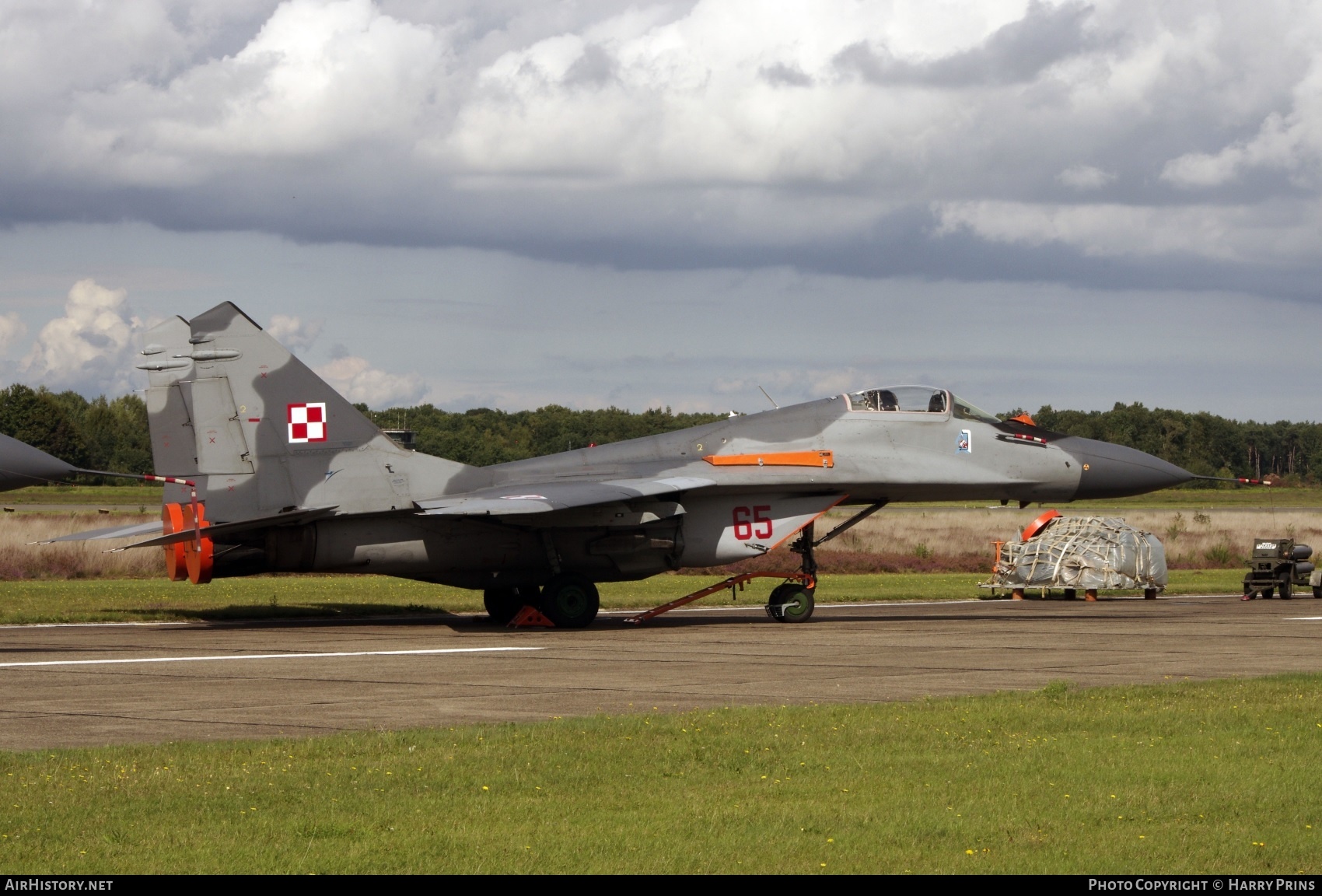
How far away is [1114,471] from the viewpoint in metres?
23.2

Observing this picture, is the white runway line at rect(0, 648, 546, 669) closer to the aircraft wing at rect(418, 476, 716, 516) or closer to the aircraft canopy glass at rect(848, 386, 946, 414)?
the aircraft wing at rect(418, 476, 716, 516)

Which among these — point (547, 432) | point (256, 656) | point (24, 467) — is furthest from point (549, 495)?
point (547, 432)

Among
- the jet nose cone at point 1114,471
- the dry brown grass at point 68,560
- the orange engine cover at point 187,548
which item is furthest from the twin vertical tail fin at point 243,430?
the dry brown grass at point 68,560

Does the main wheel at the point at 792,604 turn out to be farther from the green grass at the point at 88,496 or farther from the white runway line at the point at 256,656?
the green grass at the point at 88,496

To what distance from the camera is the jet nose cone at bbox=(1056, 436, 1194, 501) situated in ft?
75.6

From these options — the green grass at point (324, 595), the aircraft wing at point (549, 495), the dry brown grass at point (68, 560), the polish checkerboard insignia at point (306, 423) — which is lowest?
the green grass at point (324, 595)

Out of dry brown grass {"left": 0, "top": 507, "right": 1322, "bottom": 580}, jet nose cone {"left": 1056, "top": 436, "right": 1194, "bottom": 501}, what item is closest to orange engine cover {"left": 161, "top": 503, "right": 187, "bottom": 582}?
dry brown grass {"left": 0, "top": 507, "right": 1322, "bottom": 580}

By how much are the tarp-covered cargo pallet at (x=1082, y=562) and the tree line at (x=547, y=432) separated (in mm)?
8507

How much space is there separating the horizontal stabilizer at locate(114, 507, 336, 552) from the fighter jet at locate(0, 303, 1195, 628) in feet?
0.09

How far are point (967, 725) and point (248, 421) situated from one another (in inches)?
529

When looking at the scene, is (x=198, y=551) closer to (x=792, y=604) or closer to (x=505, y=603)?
(x=505, y=603)

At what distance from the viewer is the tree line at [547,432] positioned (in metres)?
64.6

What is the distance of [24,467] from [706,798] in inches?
474

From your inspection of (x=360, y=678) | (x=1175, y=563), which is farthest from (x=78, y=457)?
(x=360, y=678)
